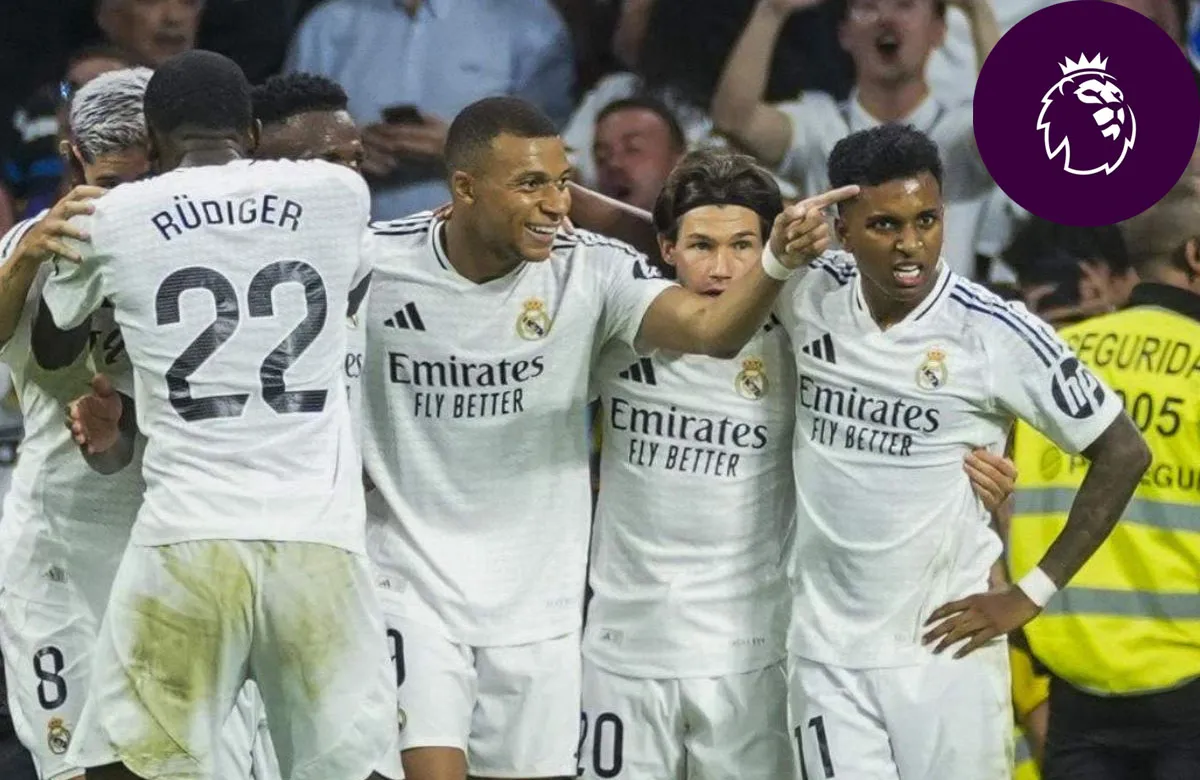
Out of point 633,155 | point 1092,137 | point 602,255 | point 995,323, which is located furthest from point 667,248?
point 1092,137

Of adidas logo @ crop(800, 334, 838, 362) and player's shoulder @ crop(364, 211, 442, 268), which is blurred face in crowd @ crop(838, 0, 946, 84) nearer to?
adidas logo @ crop(800, 334, 838, 362)

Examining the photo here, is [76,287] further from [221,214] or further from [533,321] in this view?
[533,321]

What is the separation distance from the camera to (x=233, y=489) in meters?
4.48

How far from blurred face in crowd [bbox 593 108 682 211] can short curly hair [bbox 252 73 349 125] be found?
2.00 metres

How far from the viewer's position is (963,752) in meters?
5.12

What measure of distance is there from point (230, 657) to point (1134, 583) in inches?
126

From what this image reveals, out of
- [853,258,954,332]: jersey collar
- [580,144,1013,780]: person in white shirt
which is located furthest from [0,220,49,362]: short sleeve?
[853,258,954,332]: jersey collar

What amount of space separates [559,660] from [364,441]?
2.47ft

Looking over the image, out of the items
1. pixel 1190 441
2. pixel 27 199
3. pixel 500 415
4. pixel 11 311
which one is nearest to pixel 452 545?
pixel 500 415

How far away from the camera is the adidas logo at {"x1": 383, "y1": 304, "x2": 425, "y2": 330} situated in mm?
5277

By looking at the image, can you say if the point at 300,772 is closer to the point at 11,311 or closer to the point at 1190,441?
the point at 11,311

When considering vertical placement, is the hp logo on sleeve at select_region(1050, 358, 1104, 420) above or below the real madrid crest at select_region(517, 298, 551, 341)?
below

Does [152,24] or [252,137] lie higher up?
[252,137]

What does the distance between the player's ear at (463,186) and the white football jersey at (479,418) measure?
0.53 feet
